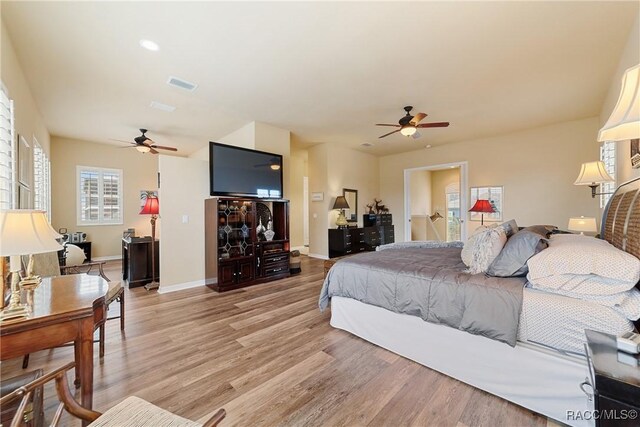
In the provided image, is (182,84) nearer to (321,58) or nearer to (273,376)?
(321,58)

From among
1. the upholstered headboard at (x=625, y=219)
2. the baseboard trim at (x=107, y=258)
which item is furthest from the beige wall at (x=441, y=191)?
the baseboard trim at (x=107, y=258)

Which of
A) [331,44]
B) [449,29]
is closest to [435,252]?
[449,29]

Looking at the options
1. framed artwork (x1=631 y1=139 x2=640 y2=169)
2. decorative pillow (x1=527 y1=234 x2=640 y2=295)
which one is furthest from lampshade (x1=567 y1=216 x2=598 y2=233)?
decorative pillow (x1=527 y1=234 x2=640 y2=295)

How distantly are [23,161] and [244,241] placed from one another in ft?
9.40

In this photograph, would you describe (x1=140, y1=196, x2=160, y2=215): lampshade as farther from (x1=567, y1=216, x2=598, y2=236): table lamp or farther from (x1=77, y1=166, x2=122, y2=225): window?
(x1=567, y1=216, x2=598, y2=236): table lamp

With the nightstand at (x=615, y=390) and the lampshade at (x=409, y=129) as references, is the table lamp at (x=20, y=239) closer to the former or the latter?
the nightstand at (x=615, y=390)

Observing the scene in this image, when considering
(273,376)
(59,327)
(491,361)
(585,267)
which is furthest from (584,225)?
(59,327)

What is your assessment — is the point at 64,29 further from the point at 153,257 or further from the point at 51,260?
the point at 153,257

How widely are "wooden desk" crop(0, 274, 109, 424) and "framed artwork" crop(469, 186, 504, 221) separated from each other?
276 inches

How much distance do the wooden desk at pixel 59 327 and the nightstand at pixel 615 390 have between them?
2353 millimetres

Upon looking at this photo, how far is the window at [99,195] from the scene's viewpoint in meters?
6.40

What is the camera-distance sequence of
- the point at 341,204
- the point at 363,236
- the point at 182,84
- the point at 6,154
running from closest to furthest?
the point at 6,154 → the point at 182,84 → the point at 341,204 → the point at 363,236

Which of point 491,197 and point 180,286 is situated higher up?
point 491,197

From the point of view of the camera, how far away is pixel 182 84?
3.45m
